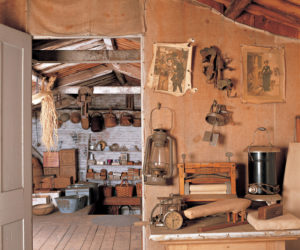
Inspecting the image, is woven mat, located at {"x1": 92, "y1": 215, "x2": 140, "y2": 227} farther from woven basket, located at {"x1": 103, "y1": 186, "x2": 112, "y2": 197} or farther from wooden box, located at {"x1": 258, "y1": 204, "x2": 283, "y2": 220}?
wooden box, located at {"x1": 258, "y1": 204, "x2": 283, "y2": 220}

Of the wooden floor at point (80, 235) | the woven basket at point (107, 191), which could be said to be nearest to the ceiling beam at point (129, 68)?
the wooden floor at point (80, 235)

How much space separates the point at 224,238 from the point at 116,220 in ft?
13.1

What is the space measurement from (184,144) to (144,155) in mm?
420

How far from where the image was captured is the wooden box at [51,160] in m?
9.31

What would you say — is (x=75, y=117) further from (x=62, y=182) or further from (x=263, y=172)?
(x=263, y=172)

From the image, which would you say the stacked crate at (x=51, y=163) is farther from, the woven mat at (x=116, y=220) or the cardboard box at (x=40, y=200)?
the woven mat at (x=116, y=220)

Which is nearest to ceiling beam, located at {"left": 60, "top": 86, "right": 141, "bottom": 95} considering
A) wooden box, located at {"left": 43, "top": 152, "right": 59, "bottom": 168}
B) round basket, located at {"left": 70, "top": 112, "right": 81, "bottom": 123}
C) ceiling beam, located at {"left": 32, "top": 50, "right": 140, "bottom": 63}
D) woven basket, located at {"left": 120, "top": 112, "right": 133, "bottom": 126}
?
woven basket, located at {"left": 120, "top": 112, "right": 133, "bottom": 126}

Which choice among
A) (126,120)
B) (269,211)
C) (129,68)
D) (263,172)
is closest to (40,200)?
(126,120)

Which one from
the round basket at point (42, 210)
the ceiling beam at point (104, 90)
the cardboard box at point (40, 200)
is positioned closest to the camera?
the round basket at point (42, 210)

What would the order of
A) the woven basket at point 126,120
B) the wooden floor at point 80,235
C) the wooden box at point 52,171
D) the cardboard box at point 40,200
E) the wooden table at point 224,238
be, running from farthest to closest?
the wooden box at point 52,171 < the woven basket at point 126,120 < the cardboard box at point 40,200 < the wooden floor at point 80,235 < the wooden table at point 224,238

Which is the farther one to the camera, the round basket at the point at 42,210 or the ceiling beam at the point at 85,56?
the round basket at the point at 42,210

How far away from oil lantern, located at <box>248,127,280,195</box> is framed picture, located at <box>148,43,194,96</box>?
36.3 inches

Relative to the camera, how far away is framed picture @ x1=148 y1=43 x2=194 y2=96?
10.9 ft

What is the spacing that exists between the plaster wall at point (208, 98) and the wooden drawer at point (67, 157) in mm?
6456
